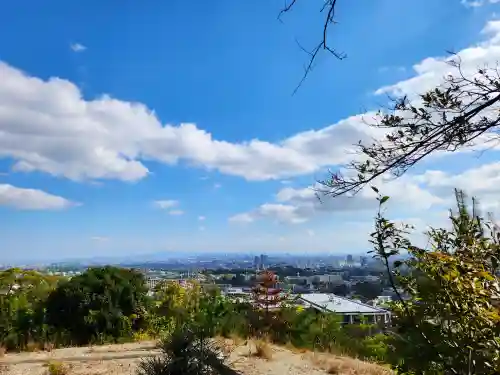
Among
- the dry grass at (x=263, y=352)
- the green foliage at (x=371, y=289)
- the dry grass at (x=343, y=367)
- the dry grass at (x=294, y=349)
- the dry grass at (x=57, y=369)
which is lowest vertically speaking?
the dry grass at (x=294, y=349)

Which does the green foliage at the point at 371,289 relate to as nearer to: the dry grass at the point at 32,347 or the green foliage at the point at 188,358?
the green foliage at the point at 188,358

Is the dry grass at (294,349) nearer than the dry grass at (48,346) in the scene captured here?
No

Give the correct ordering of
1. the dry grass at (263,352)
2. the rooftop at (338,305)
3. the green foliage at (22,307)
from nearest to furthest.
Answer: the dry grass at (263,352) < the green foliage at (22,307) < the rooftop at (338,305)

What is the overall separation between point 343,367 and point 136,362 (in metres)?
2.57

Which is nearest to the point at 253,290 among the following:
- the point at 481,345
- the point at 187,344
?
the point at 187,344

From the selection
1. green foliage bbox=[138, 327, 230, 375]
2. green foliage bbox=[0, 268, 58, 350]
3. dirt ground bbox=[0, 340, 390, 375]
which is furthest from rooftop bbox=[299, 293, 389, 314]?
green foliage bbox=[0, 268, 58, 350]

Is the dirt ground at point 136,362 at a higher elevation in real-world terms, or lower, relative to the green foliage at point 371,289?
lower

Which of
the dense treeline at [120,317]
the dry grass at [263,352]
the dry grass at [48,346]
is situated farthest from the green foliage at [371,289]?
the dry grass at [48,346]

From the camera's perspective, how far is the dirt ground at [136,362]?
5.43 metres

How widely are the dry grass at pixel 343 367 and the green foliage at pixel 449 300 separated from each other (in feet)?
8.41

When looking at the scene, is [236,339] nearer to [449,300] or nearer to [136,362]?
[136,362]

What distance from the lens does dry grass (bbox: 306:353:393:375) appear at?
568 centimetres

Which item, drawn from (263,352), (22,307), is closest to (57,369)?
(263,352)

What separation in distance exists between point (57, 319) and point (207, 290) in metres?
2.85
